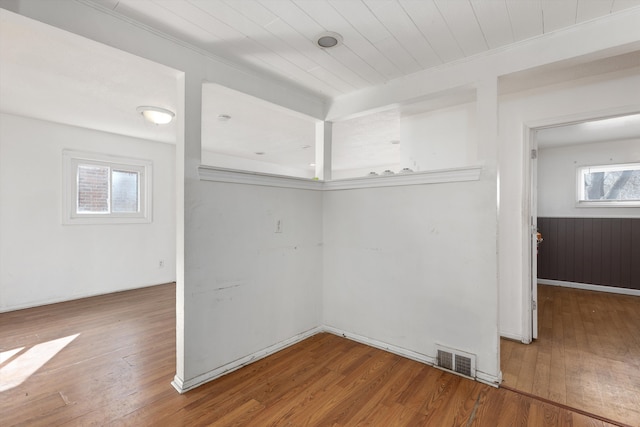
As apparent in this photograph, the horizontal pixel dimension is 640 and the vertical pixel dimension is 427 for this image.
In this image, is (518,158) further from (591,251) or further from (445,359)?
(591,251)

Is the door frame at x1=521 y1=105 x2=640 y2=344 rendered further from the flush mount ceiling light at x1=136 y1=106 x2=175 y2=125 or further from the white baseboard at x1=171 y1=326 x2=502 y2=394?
the flush mount ceiling light at x1=136 y1=106 x2=175 y2=125

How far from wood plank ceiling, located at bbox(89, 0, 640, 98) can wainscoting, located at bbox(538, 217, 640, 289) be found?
4.54 meters

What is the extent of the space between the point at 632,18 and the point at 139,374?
13.5 feet

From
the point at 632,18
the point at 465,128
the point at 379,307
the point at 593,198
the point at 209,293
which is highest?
the point at 632,18

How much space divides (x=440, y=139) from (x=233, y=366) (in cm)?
299

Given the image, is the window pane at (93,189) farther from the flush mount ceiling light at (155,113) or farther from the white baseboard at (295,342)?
the white baseboard at (295,342)

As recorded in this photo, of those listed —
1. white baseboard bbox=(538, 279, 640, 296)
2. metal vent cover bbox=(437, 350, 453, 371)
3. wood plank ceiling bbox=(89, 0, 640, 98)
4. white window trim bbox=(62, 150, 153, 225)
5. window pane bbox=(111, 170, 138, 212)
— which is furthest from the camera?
window pane bbox=(111, 170, 138, 212)

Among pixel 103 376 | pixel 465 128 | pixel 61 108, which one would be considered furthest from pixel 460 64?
pixel 61 108

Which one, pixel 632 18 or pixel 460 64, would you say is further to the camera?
pixel 460 64

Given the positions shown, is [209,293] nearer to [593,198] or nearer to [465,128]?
[465,128]

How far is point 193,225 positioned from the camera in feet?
7.06

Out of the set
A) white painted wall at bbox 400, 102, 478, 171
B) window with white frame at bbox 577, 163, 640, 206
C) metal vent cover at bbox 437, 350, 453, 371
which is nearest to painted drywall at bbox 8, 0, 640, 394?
metal vent cover at bbox 437, 350, 453, 371

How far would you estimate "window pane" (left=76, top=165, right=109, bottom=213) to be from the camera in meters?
4.42

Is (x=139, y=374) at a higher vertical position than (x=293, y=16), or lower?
lower
